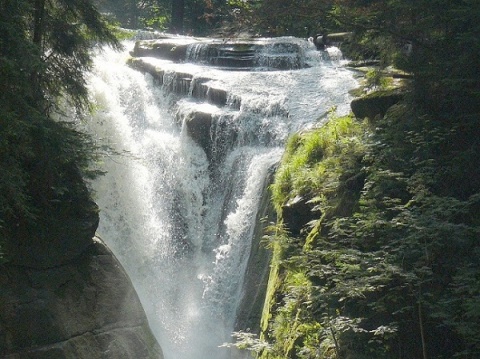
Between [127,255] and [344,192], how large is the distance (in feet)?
24.4

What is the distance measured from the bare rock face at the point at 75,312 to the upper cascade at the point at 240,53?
1103 cm

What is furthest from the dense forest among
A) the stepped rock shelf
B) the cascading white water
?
the stepped rock shelf

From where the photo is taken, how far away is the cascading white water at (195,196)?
14250 millimetres

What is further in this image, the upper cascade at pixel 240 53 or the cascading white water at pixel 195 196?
the upper cascade at pixel 240 53

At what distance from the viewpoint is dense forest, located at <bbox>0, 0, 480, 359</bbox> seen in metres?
7.33

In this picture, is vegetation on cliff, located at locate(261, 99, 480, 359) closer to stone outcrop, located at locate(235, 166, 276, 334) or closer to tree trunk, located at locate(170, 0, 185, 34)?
stone outcrop, located at locate(235, 166, 276, 334)

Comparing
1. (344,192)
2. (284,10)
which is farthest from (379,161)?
(284,10)

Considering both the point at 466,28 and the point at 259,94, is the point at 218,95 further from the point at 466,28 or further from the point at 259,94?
the point at 466,28

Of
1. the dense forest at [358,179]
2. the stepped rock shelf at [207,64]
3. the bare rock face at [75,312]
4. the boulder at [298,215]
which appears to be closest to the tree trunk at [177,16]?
the stepped rock shelf at [207,64]

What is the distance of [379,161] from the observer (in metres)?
8.99

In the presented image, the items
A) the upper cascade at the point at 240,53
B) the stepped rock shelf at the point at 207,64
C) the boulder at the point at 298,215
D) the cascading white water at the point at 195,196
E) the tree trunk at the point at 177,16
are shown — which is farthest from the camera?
the tree trunk at the point at 177,16

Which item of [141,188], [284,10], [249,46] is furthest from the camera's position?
[249,46]

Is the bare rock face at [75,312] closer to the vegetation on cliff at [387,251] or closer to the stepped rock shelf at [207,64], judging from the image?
the vegetation on cliff at [387,251]

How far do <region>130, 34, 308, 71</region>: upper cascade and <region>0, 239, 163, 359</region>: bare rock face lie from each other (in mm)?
11027
